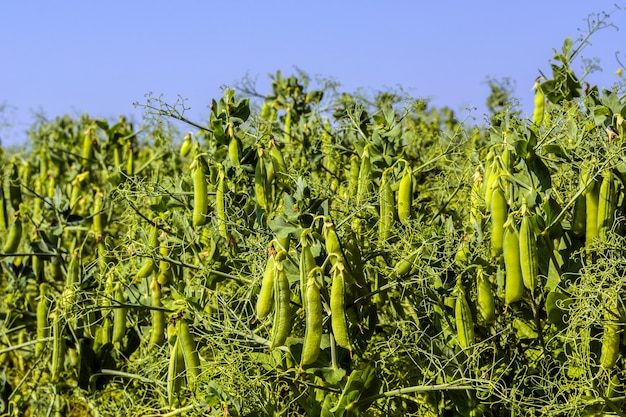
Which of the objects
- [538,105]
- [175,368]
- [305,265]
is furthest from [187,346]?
[538,105]

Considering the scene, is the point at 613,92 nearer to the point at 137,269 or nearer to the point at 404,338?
the point at 404,338

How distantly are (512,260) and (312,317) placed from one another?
56 cm

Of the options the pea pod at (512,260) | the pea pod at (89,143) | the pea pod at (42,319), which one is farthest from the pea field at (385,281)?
the pea pod at (89,143)

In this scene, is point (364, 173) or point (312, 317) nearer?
point (312, 317)

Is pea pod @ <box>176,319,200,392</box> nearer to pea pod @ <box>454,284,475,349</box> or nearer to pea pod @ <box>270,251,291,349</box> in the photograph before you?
pea pod @ <box>270,251,291,349</box>

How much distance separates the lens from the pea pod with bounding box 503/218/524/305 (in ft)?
7.68

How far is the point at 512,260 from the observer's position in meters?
2.34

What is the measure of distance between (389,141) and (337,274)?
1.00 metres

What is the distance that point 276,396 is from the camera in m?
2.67

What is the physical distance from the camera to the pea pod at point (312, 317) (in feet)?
6.73

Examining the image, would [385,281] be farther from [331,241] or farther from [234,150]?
[331,241]

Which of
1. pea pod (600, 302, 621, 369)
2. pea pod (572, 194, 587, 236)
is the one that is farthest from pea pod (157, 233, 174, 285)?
pea pod (600, 302, 621, 369)

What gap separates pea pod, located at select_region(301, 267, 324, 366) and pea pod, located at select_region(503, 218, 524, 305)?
493 mm

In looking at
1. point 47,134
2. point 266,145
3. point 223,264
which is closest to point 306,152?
point 266,145
